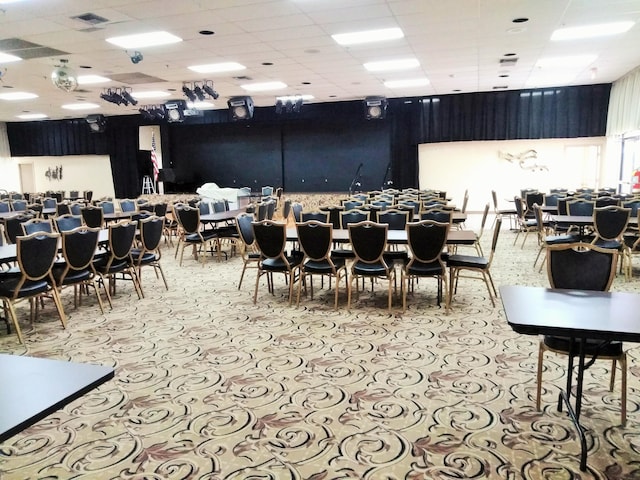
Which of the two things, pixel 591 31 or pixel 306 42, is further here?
pixel 306 42

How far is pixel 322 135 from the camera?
60.3 ft

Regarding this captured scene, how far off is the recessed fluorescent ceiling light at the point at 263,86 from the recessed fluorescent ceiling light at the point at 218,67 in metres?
1.99

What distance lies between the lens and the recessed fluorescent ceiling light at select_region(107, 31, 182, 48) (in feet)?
24.8

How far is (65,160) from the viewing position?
21078 millimetres

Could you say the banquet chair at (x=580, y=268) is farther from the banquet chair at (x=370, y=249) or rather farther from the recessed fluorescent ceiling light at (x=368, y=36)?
the recessed fluorescent ceiling light at (x=368, y=36)

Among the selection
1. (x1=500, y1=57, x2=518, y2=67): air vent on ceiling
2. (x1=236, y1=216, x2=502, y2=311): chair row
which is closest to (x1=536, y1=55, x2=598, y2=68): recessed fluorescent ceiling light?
(x1=500, y1=57, x2=518, y2=67): air vent on ceiling

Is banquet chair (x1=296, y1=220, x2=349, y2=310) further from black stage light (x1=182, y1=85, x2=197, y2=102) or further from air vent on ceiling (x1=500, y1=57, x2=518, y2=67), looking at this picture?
black stage light (x1=182, y1=85, x2=197, y2=102)

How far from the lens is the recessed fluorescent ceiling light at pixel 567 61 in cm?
1021

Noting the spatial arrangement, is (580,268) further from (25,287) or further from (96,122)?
(96,122)

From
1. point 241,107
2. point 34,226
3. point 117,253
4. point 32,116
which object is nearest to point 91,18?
point 34,226

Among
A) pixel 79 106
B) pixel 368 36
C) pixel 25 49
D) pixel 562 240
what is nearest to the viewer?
pixel 562 240

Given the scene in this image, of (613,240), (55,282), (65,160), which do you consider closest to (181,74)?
(55,282)

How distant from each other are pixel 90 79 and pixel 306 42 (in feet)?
18.9

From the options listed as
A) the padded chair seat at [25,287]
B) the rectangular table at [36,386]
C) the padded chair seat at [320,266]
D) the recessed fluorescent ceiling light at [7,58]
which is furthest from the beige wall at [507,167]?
the rectangular table at [36,386]
